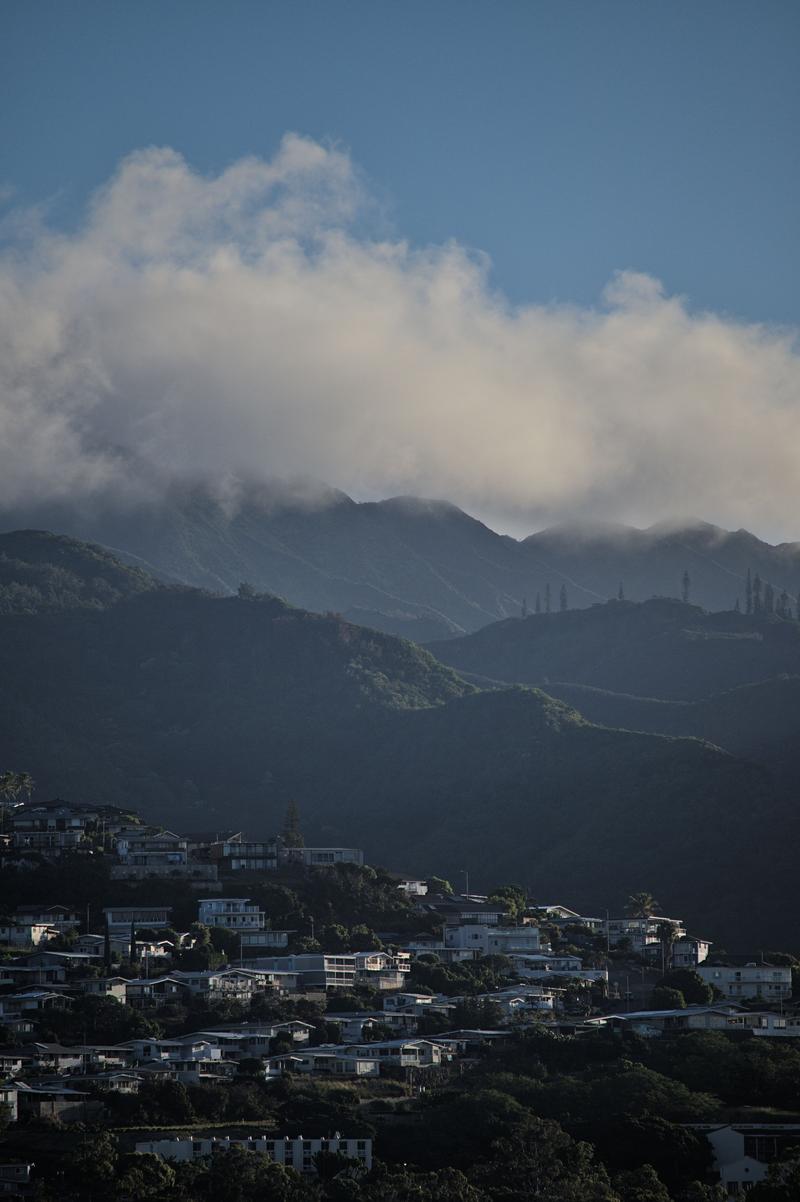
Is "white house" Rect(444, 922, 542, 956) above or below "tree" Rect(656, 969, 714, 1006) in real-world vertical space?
above

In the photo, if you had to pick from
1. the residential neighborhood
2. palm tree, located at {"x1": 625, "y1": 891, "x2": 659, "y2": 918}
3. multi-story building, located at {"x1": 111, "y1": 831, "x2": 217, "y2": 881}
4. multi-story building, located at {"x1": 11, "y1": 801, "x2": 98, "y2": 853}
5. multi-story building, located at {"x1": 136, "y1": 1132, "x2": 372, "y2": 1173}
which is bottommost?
multi-story building, located at {"x1": 136, "y1": 1132, "x2": 372, "y2": 1173}

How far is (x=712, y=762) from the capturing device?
599ft

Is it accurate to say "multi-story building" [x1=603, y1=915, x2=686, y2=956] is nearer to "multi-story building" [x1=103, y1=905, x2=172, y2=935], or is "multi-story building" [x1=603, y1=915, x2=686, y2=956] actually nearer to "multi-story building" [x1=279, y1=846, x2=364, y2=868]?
"multi-story building" [x1=279, y1=846, x2=364, y2=868]

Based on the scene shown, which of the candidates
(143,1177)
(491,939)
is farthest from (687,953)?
(143,1177)

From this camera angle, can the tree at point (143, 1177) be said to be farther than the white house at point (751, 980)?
No

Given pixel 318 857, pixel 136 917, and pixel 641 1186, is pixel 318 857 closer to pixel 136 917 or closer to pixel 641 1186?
pixel 136 917

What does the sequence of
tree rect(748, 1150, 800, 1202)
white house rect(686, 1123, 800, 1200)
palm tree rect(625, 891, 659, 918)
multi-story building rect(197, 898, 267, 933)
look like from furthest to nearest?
palm tree rect(625, 891, 659, 918)
multi-story building rect(197, 898, 267, 933)
white house rect(686, 1123, 800, 1200)
tree rect(748, 1150, 800, 1202)

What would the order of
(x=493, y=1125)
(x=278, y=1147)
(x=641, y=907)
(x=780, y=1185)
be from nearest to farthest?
(x=780, y=1185), (x=278, y=1147), (x=493, y=1125), (x=641, y=907)

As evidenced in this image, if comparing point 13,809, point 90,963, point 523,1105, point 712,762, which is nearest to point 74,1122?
point 523,1105

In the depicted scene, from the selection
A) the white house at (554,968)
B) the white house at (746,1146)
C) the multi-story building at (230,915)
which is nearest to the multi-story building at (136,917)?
the multi-story building at (230,915)

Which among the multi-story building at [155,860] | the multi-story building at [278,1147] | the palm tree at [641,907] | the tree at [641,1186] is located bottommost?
the tree at [641,1186]

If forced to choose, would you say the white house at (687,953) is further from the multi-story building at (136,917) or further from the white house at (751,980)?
the multi-story building at (136,917)

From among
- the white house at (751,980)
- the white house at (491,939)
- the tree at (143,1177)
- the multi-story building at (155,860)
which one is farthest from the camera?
the multi-story building at (155,860)

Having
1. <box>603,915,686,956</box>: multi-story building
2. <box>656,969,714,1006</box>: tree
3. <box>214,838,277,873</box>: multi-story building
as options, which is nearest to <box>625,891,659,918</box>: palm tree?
<box>603,915,686,956</box>: multi-story building
